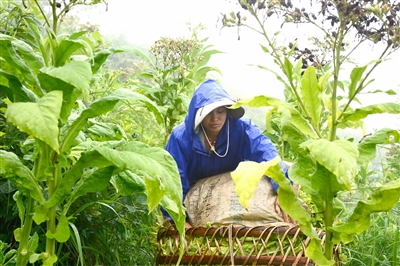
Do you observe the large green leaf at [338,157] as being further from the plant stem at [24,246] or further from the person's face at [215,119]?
the person's face at [215,119]

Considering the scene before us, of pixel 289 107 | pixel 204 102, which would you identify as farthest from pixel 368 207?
pixel 204 102

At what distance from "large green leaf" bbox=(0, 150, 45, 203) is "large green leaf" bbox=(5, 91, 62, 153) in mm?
225

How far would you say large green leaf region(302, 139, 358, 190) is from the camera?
4.18 feet

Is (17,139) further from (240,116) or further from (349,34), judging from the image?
(349,34)

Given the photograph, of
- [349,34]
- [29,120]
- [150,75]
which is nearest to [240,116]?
[150,75]

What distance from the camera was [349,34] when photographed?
168 centimetres

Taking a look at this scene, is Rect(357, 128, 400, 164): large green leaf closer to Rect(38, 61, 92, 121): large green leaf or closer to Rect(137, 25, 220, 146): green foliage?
Rect(38, 61, 92, 121): large green leaf

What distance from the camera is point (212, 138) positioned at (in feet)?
8.73

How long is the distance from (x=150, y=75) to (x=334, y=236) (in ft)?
5.41

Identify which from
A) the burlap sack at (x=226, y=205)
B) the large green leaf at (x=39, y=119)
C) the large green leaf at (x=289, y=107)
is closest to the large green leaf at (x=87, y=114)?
the large green leaf at (x=39, y=119)

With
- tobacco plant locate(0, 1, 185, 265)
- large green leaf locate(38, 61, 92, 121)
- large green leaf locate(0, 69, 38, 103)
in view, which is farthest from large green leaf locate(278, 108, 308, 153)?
large green leaf locate(0, 69, 38, 103)

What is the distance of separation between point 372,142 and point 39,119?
3.20ft

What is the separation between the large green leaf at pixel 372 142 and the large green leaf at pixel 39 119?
3.00ft

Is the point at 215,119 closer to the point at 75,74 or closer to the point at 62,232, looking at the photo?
the point at 62,232
